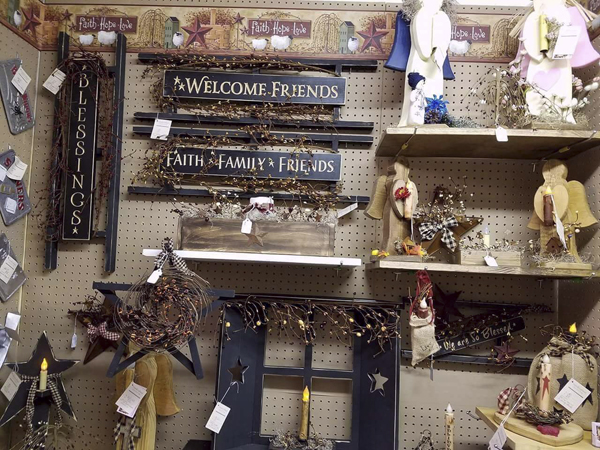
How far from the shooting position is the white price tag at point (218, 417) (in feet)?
6.78

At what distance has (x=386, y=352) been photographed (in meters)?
2.16

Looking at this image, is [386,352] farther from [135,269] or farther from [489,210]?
[135,269]

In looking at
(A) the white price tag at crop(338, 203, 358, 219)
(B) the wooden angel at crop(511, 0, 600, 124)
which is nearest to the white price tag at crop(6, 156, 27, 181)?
(A) the white price tag at crop(338, 203, 358, 219)

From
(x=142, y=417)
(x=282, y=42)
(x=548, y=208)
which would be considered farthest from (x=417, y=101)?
(x=142, y=417)

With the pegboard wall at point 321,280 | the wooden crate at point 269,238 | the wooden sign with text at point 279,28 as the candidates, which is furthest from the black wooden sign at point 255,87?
the wooden crate at point 269,238

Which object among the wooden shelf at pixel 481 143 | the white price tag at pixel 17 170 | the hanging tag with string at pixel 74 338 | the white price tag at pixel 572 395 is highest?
the wooden shelf at pixel 481 143

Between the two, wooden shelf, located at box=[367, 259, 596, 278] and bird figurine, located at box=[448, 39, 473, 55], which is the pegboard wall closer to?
bird figurine, located at box=[448, 39, 473, 55]

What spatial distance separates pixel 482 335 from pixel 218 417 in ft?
4.08

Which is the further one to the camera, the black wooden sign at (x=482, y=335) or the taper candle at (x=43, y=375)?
the black wooden sign at (x=482, y=335)

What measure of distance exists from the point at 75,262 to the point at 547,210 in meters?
2.19

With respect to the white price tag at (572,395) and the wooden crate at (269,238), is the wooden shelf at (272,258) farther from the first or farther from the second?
the white price tag at (572,395)

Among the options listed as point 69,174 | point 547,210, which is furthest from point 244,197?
point 547,210

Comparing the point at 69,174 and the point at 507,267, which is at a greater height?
the point at 69,174

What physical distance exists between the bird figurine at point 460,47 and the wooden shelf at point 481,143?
51 centimetres
